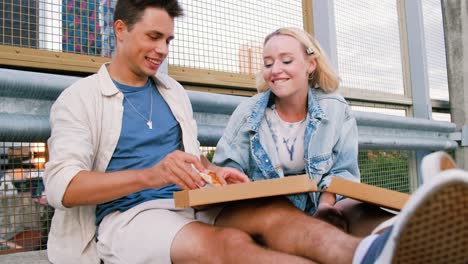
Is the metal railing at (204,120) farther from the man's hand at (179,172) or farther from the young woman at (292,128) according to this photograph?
the man's hand at (179,172)

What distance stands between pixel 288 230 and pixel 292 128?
0.81 m

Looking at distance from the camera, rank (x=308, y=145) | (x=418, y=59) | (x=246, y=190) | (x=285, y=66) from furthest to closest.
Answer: (x=418, y=59)
(x=285, y=66)
(x=308, y=145)
(x=246, y=190)

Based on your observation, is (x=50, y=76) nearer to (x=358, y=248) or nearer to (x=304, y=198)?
(x=304, y=198)

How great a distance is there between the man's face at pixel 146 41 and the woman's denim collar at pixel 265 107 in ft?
1.60

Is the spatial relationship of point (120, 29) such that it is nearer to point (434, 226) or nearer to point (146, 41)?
point (146, 41)

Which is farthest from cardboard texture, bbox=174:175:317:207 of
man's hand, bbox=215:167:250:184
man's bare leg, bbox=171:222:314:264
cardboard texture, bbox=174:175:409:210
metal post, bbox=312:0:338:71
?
metal post, bbox=312:0:338:71

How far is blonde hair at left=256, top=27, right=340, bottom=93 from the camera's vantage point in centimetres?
212

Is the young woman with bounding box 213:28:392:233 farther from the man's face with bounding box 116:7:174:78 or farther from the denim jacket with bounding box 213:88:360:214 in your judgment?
the man's face with bounding box 116:7:174:78

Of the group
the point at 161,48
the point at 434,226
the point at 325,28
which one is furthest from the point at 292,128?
the point at 325,28

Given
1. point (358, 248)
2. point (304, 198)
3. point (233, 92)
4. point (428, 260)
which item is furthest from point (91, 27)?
point (428, 260)

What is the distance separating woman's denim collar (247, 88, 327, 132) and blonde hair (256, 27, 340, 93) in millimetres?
73

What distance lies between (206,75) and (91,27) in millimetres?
709

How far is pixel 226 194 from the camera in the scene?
1.22m

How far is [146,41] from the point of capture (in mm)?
1716
